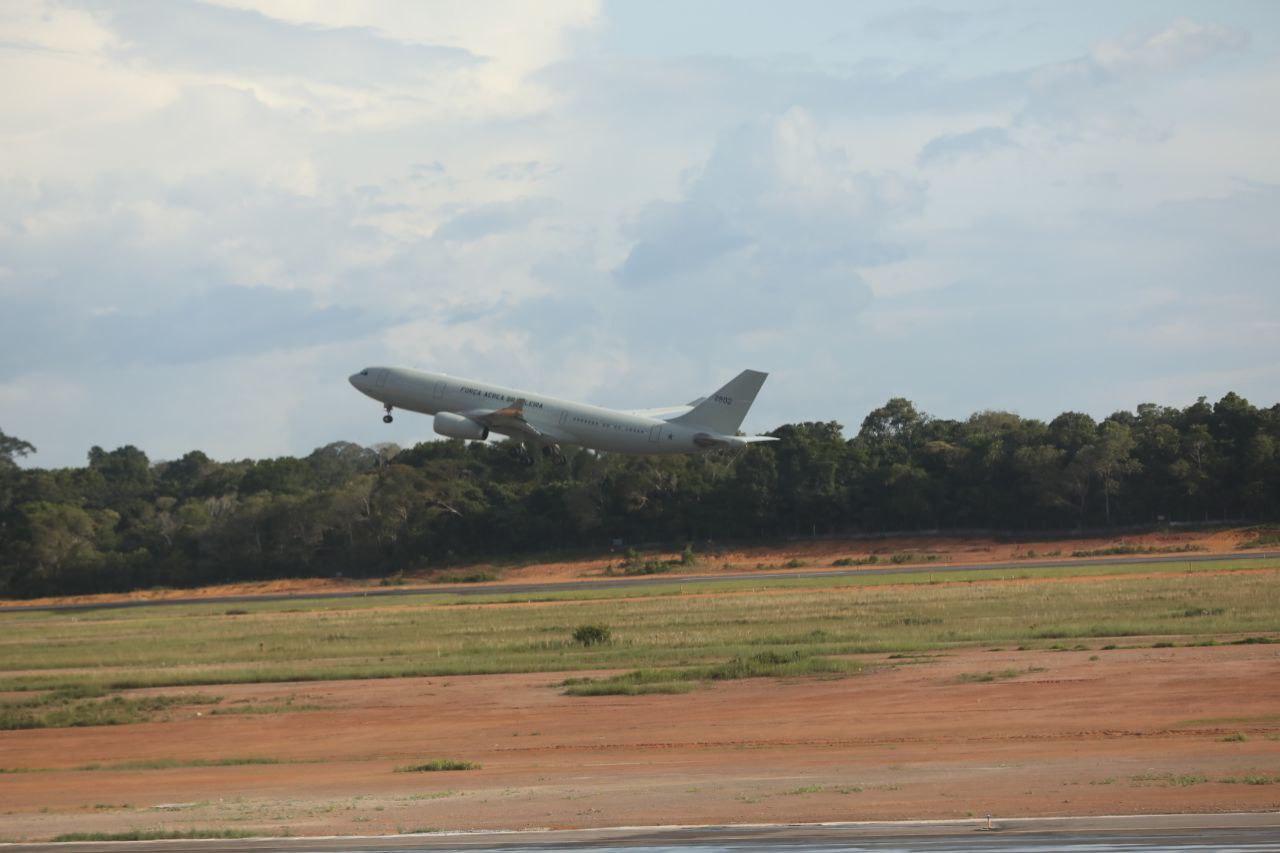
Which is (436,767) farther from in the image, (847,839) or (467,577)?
(467,577)

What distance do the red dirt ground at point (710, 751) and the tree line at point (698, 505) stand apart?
63.9 m

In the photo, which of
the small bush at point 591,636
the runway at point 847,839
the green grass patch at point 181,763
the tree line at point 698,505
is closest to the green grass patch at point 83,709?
the green grass patch at point 181,763

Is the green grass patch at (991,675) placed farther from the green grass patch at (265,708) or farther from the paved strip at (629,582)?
the paved strip at (629,582)

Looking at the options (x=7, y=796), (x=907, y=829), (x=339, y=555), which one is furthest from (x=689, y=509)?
(x=907, y=829)

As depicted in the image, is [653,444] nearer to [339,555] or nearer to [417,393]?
[417,393]

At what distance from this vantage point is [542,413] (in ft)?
232

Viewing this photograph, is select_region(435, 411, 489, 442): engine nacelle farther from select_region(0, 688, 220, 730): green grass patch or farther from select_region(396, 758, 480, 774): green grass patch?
select_region(396, 758, 480, 774): green grass patch

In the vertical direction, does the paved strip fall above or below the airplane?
below

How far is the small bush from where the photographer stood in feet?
154

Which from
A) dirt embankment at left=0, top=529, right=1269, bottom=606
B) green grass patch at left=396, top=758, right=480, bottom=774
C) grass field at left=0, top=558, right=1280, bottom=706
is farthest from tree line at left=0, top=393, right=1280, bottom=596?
green grass patch at left=396, top=758, right=480, bottom=774

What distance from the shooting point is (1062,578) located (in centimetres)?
6569

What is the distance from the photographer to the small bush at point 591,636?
47062mm

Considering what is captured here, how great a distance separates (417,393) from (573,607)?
15.0m

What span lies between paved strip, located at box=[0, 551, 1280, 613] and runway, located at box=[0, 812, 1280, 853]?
2231 inches
